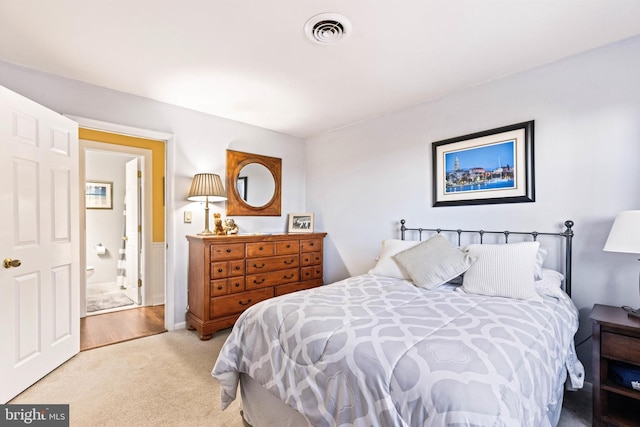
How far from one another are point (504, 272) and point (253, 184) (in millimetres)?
2858

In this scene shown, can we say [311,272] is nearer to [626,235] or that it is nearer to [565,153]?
[565,153]

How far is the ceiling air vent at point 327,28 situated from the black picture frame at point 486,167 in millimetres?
1474

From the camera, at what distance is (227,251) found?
3.00m

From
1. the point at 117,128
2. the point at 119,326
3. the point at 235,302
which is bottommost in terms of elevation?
the point at 119,326

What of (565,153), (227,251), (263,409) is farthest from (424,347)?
(227,251)

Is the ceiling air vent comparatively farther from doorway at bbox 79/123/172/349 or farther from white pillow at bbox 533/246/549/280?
doorway at bbox 79/123/172/349

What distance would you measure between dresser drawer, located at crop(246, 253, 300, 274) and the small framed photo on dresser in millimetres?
496

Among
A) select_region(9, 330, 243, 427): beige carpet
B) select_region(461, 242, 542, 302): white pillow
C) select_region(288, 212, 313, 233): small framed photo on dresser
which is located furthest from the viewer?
select_region(288, 212, 313, 233): small framed photo on dresser

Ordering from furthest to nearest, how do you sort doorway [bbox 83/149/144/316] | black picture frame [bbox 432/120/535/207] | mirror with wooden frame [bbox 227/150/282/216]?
doorway [bbox 83/149/144/316] → mirror with wooden frame [bbox 227/150/282/216] → black picture frame [bbox 432/120/535/207]

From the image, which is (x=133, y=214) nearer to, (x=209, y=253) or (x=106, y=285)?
(x=106, y=285)

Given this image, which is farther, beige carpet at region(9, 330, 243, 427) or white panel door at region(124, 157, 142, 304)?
→ white panel door at region(124, 157, 142, 304)

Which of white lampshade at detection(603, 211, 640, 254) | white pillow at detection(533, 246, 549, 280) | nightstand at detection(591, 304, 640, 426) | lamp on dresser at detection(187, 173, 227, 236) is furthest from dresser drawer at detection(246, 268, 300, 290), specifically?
white lampshade at detection(603, 211, 640, 254)

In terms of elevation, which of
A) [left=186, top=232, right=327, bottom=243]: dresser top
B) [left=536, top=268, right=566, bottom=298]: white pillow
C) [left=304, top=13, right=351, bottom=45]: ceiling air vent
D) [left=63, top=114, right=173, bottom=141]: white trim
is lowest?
[left=536, top=268, right=566, bottom=298]: white pillow

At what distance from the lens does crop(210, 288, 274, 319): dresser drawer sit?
296 centimetres
